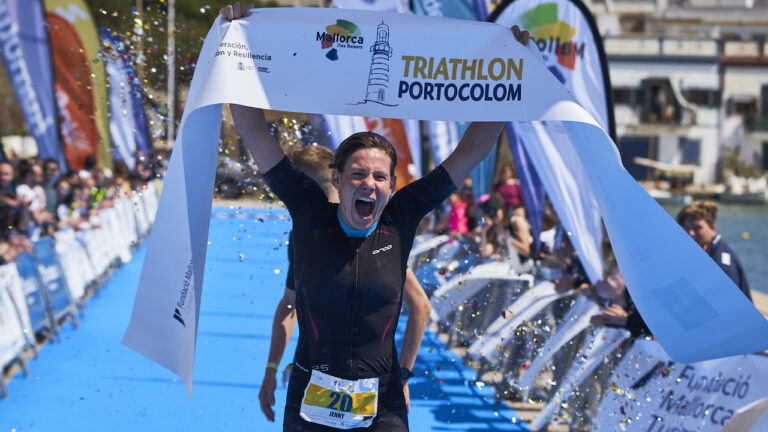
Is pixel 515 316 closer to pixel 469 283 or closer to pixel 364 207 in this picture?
pixel 469 283

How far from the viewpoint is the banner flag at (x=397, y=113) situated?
296 centimetres

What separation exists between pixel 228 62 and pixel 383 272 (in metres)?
0.95

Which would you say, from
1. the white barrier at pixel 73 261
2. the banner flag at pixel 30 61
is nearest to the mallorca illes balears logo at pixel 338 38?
the white barrier at pixel 73 261

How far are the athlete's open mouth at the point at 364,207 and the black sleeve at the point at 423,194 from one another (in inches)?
7.7

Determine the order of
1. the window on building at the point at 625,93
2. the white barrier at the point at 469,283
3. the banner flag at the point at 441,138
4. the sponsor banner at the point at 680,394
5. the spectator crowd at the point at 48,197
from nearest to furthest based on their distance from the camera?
the sponsor banner at the point at 680,394, the white barrier at the point at 469,283, the spectator crowd at the point at 48,197, the banner flag at the point at 441,138, the window on building at the point at 625,93

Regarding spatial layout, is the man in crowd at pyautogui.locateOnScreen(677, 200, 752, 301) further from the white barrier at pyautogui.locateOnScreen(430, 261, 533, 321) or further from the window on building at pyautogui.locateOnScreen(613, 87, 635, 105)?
the window on building at pyautogui.locateOnScreen(613, 87, 635, 105)

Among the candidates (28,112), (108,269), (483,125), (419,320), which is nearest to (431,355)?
(419,320)

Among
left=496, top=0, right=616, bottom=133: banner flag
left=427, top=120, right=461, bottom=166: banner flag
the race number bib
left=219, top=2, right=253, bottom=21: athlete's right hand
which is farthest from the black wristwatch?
left=427, top=120, right=461, bottom=166: banner flag

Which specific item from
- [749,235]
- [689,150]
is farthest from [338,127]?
[689,150]

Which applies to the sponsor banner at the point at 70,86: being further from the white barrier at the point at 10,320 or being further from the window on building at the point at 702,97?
the window on building at the point at 702,97

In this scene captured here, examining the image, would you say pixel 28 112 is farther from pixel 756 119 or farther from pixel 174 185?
pixel 756 119

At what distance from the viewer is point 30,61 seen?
1150 centimetres

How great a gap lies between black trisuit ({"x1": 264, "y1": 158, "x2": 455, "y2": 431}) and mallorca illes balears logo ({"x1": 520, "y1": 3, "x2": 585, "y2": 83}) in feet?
15.2

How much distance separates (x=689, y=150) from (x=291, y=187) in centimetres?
6006
